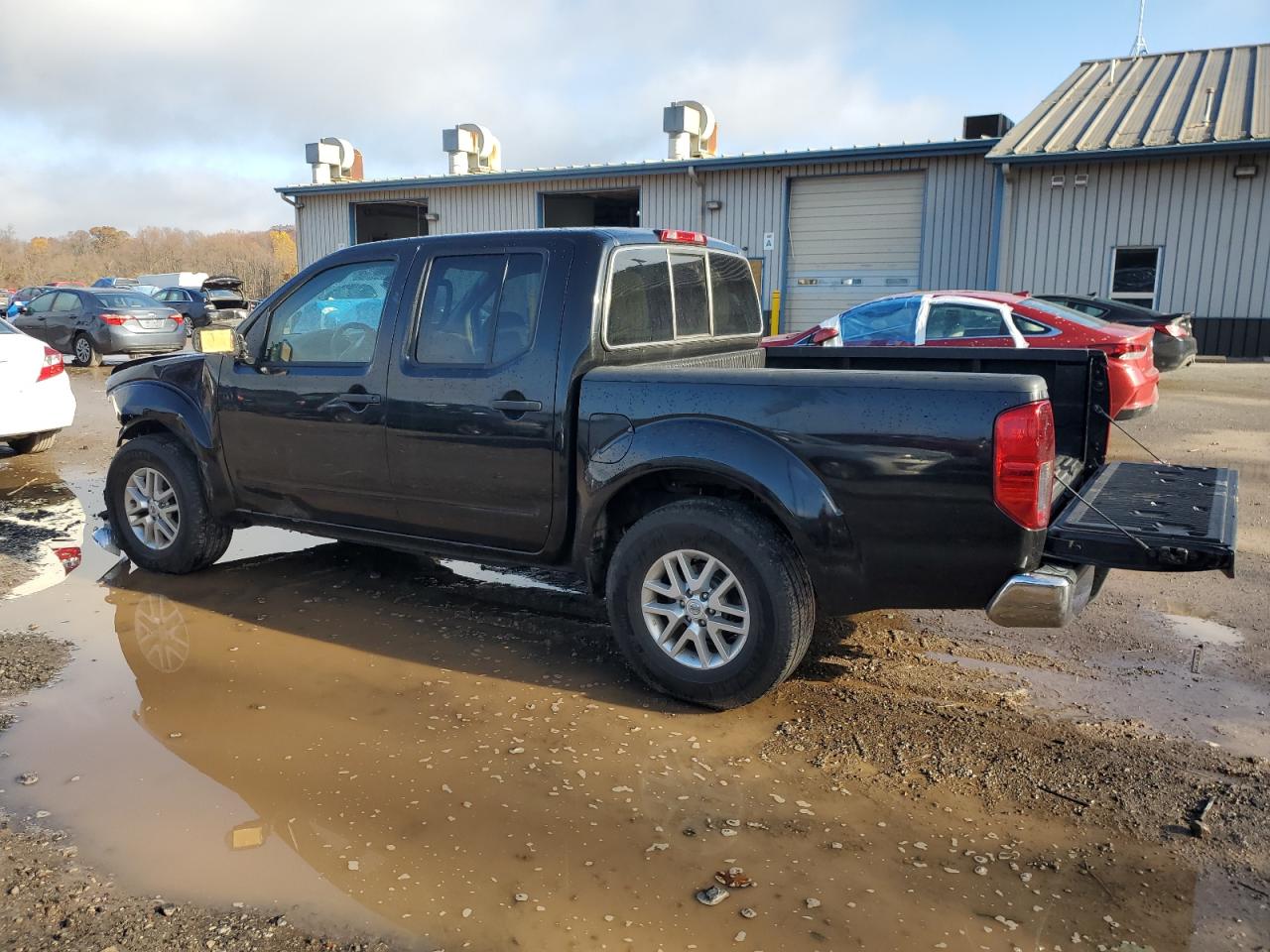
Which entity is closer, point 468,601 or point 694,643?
point 694,643

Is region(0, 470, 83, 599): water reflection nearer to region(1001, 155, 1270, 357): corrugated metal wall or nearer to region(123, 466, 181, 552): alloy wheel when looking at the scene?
region(123, 466, 181, 552): alloy wheel

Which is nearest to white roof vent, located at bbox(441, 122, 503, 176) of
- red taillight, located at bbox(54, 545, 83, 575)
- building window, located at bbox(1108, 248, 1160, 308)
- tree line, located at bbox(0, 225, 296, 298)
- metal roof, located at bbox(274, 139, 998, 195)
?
metal roof, located at bbox(274, 139, 998, 195)

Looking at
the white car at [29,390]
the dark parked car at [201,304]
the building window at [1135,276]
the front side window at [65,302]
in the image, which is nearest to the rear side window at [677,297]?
the white car at [29,390]

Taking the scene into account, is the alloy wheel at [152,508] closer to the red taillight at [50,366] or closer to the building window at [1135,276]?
the red taillight at [50,366]

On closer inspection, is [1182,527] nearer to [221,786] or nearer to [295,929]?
[295,929]

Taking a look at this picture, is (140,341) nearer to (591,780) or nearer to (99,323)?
(99,323)

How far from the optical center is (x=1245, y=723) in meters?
3.98

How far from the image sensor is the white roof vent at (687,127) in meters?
24.2

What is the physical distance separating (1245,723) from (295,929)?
3.60 meters

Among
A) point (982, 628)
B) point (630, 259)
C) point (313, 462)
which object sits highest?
point (630, 259)

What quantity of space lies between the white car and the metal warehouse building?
16.6 metres

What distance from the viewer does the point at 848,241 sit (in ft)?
73.3

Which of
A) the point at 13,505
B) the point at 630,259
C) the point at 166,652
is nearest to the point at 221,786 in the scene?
the point at 166,652

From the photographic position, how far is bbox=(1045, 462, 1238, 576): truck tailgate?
3.49 m
